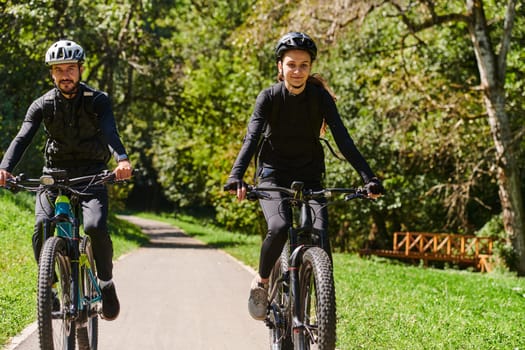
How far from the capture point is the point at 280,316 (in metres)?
5.14

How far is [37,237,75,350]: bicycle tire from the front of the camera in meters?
4.46

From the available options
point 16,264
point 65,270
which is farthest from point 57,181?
point 16,264

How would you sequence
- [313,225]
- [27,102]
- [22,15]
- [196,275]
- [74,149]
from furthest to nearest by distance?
[27,102]
[22,15]
[196,275]
[74,149]
[313,225]

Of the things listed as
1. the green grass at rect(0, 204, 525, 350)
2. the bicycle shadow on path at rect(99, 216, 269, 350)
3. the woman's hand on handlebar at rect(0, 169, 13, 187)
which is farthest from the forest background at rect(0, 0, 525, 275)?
the woman's hand on handlebar at rect(0, 169, 13, 187)

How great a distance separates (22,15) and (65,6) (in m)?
1.52

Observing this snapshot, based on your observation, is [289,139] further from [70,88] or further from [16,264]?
[16,264]

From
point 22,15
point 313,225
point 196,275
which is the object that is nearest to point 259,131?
point 313,225

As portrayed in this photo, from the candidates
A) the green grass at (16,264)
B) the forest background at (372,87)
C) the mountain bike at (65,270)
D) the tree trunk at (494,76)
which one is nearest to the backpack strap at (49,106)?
the mountain bike at (65,270)

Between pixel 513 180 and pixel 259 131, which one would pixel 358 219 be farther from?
pixel 259 131

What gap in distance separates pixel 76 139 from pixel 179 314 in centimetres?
345

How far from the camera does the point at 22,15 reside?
21.0m

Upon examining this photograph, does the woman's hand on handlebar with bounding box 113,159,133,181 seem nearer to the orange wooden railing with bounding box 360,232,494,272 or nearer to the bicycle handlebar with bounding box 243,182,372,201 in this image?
the bicycle handlebar with bounding box 243,182,372,201

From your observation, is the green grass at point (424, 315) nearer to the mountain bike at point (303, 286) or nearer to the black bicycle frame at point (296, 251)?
the mountain bike at point (303, 286)

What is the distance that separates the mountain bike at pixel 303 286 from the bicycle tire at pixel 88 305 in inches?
48.7
